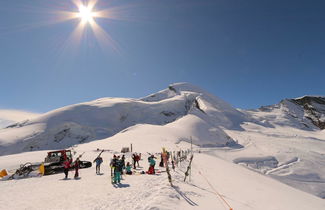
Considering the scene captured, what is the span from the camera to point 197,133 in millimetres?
67375

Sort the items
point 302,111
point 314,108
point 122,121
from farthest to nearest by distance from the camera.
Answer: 1. point 302,111
2. point 314,108
3. point 122,121

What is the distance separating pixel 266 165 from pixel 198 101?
109 meters

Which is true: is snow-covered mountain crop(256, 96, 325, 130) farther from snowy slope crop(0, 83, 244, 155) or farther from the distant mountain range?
snowy slope crop(0, 83, 244, 155)

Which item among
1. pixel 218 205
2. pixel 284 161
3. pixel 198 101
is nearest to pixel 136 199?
pixel 218 205

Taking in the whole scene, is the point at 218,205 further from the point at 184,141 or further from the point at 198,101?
the point at 198,101

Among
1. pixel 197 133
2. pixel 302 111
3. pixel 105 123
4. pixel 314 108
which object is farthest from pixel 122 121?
pixel 314 108

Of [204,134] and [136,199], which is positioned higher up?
[204,134]

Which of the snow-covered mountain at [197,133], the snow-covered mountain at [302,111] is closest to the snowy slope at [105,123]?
the snow-covered mountain at [197,133]

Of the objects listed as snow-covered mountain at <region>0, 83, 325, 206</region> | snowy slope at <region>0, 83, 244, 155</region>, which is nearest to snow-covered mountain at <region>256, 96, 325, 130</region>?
snow-covered mountain at <region>0, 83, 325, 206</region>

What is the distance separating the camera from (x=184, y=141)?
57312 mm

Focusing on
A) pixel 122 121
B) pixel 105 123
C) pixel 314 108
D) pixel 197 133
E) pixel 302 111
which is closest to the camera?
pixel 197 133

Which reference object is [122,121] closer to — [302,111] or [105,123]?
[105,123]

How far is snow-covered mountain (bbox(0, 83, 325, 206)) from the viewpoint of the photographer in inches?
1683

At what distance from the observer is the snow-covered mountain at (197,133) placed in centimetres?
4275
